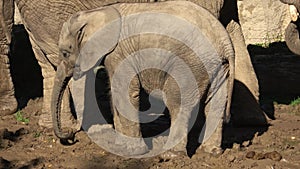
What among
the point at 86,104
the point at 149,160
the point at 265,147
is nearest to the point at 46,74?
the point at 86,104

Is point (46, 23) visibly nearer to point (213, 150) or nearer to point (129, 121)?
point (129, 121)

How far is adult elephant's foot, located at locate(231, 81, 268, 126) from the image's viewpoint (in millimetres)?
6434

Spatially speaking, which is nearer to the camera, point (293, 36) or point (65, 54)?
point (65, 54)

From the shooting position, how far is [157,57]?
5035 millimetres

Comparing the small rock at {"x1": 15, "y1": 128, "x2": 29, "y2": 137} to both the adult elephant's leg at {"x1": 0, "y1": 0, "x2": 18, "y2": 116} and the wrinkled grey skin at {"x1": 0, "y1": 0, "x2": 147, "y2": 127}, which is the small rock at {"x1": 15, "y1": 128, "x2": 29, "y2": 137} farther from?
the adult elephant's leg at {"x1": 0, "y1": 0, "x2": 18, "y2": 116}

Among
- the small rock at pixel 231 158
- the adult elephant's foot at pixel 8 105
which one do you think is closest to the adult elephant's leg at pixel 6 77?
the adult elephant's foot at pixel 8 105

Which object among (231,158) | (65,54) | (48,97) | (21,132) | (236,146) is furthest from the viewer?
(48,97)

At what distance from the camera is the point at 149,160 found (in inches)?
211

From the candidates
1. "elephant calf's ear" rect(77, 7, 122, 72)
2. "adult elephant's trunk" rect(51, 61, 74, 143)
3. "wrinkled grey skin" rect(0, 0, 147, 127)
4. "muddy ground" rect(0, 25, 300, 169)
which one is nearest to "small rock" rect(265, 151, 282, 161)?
"muddy ground" rect(0, 25, 300, 169)

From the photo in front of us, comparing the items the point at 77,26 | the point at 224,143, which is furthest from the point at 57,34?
the point at 224,143

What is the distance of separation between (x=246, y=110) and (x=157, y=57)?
1.70 m

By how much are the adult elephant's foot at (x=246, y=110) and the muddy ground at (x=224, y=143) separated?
0.09 metres

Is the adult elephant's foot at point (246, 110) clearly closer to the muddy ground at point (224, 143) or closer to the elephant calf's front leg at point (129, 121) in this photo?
the muddy ground at point (224, 143)

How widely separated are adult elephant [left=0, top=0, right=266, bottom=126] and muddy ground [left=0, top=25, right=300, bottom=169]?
22 centimetres
